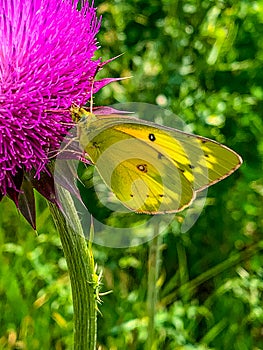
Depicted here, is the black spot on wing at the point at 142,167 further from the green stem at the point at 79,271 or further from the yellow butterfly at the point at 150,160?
the green stem at the point at 79,271

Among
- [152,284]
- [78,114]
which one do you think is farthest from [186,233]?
[78,114]

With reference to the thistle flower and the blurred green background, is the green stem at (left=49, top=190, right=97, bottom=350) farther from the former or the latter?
the blurred green background

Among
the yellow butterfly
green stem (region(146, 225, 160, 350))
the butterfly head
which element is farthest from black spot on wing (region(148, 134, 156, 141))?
green stem (region(146, 225, 160, 350))

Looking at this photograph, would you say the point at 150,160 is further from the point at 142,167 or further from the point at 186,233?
the point at 186,233

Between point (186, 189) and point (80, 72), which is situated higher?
point (80, 72)

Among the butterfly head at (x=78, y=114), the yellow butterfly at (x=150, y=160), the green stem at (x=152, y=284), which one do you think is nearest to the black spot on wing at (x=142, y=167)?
the yellow butterfly at (x=150, y=160)

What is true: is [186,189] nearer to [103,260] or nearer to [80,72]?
[80,72]

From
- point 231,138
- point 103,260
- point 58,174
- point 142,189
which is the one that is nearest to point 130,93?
point 231,138
